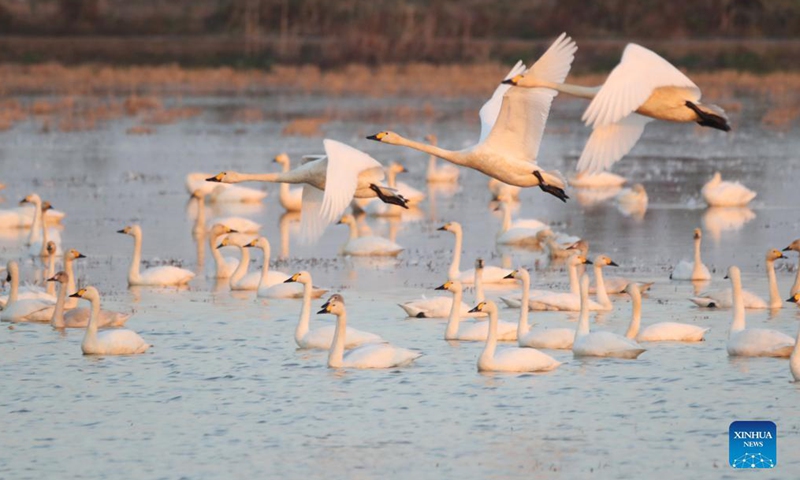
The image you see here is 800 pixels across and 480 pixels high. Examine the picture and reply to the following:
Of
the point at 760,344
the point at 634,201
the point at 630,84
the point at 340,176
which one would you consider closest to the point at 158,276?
the point at 340,176

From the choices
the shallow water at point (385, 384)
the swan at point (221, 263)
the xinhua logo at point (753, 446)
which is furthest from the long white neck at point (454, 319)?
the swan at point (221, 263)

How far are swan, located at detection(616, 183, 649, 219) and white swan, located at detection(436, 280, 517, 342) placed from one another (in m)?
8.70

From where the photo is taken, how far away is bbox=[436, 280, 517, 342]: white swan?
504 inches

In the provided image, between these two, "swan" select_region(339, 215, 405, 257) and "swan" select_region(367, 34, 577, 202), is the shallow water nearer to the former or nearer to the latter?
"swan" select_region(339, 215, 405, 257)

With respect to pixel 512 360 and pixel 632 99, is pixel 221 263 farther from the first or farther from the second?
pixel 632 99

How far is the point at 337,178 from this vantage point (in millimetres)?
11320

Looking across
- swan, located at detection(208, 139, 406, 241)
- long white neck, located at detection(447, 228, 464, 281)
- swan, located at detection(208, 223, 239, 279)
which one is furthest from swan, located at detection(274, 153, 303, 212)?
swan, located at detection(208, 139, 406, 241)

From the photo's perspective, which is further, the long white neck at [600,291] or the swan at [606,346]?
the long white neck at [600,291]

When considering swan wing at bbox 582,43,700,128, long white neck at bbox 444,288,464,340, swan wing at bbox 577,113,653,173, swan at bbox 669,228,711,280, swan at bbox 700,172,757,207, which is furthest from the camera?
swan at bbox 700,172,757,207

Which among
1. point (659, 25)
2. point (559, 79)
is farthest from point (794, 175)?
point (659, 25)

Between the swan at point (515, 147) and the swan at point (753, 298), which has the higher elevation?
the swan at point (515, 147)

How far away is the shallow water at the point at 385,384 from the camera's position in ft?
30.6

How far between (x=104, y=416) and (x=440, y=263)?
715cm

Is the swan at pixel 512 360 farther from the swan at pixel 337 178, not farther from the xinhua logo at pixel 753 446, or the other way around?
the xinhua logo at pixel 753 446
